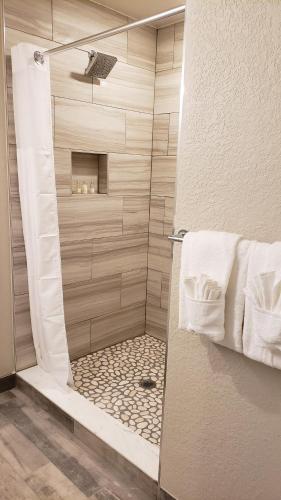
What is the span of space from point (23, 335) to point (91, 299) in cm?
56

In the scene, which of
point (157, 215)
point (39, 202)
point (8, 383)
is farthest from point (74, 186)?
point (8, 383)

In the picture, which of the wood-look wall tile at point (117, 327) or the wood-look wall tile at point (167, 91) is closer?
the wood-look wall tile at point (167, 91)

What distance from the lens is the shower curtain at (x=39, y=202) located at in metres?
1.98

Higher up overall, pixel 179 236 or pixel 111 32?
pixel 111 32

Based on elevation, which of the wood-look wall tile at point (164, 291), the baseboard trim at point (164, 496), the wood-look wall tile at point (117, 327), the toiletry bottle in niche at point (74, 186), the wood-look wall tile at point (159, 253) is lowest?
the baseboard trim at point (164, 496)

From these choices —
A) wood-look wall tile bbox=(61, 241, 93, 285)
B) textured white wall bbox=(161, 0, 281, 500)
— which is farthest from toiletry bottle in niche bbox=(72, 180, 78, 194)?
textured white wall bbox=(161, 0, 281, 500)

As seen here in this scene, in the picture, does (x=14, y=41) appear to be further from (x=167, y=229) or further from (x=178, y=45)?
(x=167, y=229)

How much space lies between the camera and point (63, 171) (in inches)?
93.4

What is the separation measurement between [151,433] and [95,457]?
0.32 meters

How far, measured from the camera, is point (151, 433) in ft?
6.57

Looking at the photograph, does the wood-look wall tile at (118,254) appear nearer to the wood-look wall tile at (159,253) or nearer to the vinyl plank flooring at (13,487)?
the wood-look wall tile at (159,253)

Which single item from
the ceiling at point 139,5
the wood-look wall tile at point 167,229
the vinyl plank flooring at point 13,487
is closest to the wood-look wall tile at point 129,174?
the wood-look wall tile at point 167,229

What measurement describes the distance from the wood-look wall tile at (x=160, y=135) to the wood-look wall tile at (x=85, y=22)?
1.70ft

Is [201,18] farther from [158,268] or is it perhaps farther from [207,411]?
[158,268]
